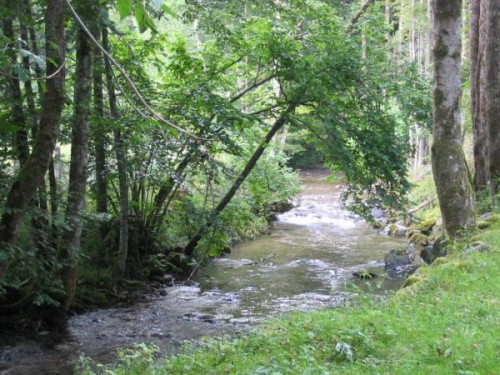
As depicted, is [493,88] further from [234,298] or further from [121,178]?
[121,178]

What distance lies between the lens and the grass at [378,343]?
14.1ft

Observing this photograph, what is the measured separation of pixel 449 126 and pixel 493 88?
4889mm

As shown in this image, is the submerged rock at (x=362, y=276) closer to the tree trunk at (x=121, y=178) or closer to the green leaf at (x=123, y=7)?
the tree trunk at (x=121, y=178)

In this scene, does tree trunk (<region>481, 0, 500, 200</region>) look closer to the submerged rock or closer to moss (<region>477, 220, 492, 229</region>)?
moss (<region>477, 220, 492, 229</region>)

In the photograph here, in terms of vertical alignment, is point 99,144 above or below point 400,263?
above

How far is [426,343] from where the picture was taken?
4711mm

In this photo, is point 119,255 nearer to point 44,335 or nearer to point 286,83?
point 44,335

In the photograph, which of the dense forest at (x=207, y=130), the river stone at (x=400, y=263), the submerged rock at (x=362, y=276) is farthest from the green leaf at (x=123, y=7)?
the river stone at (x=400, y=263)

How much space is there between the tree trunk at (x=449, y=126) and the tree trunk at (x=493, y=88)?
164 inches

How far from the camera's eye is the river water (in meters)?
7.49

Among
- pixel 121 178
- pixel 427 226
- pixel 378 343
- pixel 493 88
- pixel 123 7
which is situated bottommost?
pixel 427 226

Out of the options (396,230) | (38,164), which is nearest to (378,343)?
(38,164)

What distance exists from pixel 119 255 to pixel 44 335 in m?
2.65

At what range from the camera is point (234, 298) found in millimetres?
10594
